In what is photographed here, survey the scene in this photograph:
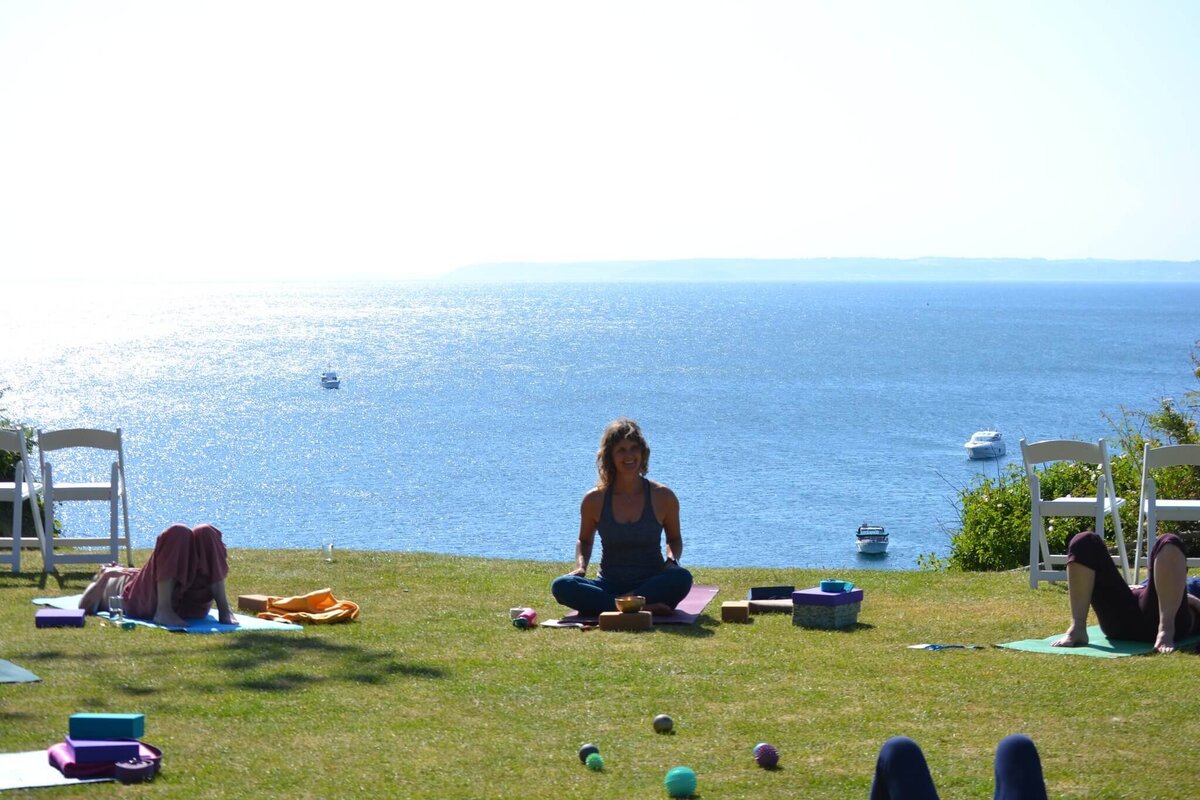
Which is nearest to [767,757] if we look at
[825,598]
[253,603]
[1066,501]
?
[825,598]

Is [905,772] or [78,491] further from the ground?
[905,772]

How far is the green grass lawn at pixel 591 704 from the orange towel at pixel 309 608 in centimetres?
25

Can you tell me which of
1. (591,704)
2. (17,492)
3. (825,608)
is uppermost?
(17,492)

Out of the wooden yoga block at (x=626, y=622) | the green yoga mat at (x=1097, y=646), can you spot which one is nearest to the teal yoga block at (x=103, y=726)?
the wooden yoga block at (x=626, y=622)

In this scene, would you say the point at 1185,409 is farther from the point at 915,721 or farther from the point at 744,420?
the point at 744,420

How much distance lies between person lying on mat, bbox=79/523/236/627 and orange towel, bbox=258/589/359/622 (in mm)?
342

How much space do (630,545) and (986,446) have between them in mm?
55333

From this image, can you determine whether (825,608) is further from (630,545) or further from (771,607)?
(630,545)

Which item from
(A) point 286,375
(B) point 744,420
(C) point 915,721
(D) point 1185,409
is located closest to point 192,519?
(B) point 744,420

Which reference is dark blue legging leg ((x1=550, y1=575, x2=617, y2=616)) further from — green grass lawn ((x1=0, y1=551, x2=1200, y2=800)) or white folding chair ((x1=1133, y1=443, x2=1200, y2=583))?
white folding chair ((x1=1133, y1=443, x2=1200, y2=583))

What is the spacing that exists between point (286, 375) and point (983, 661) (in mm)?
105941

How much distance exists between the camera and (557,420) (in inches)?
3056

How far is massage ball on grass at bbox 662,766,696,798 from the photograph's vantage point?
4566mm

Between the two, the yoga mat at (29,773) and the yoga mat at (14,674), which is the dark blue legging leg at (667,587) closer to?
the yoga mat at (14,674)
